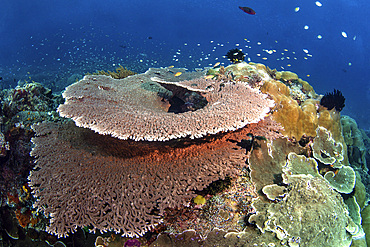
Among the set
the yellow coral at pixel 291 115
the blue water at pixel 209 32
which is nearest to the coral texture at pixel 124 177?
the yellow coral at pixel 291 115

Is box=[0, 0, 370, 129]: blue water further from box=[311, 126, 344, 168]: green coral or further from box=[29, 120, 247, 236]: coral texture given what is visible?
box=[29, 120, 247, 236]: coral texture

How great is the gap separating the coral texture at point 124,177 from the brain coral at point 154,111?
0.43m

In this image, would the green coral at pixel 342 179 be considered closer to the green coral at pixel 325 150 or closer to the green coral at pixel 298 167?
the green coral at pixel 325 150

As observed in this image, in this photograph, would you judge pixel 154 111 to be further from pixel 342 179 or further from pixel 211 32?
pixel 211 32

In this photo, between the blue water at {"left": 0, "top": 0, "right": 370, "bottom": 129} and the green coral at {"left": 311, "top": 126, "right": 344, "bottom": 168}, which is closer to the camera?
the green coral at {"left": 311, "top": 126, "right": 344, "bottom": 168}

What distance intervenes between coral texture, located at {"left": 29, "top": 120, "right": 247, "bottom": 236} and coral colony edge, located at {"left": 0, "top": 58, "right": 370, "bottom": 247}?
0.02 m

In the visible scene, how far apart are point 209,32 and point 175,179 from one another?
293ft

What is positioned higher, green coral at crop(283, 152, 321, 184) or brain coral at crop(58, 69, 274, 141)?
brain coral at crop(58, 69, 274, 141)

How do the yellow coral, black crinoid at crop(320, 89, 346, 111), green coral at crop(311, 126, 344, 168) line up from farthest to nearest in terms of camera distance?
black crinoid at crop(320, 89, 346, 111)
the yellow coral
green coral at crop(311, 126, 344, 168)

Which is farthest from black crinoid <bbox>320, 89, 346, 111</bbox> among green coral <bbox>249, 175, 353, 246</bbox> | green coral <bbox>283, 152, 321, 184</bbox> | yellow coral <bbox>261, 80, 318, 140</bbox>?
green coral <bbox>249, 175, 353, 246</bbox>

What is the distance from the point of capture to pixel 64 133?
12.3 feet

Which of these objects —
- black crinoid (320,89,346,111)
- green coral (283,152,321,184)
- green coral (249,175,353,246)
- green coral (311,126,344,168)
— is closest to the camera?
green coral (249,175,353,246)

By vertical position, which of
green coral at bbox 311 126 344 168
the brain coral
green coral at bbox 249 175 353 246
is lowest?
green coral at bbox 311 126 344 168

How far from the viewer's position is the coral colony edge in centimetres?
255
